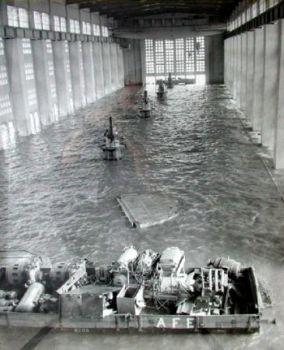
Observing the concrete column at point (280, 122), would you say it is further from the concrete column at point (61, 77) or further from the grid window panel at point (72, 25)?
the grid window panel at point (72, 25)

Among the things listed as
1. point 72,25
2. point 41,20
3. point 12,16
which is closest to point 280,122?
point 12,16

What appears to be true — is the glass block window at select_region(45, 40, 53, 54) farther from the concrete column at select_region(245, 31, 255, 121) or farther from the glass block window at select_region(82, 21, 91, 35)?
the concrete column at select_region(245, 31, 255, 121)

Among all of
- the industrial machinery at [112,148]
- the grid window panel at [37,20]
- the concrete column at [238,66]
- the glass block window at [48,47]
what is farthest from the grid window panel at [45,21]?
the industrial machinery at [112,148]

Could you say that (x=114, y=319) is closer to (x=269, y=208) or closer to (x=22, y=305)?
(x=22, y=305)

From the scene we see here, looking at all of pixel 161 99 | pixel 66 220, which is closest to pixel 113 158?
pixel 66 220

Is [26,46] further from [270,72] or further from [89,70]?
[270,72]

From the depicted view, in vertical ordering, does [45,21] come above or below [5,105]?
above
